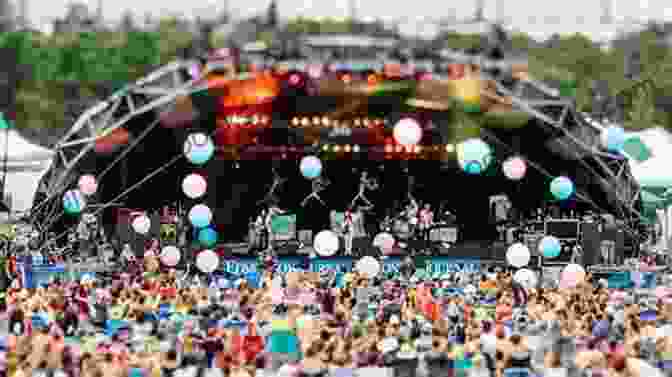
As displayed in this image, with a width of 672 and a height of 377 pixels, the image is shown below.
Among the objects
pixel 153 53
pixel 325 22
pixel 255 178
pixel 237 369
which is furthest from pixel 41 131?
pixel 237 369

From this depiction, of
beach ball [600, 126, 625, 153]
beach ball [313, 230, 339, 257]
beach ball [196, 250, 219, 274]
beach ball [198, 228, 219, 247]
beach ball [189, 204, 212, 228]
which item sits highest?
beach ball [600, 126, 625, 153]

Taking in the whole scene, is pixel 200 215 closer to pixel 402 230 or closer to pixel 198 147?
pixel 198 147

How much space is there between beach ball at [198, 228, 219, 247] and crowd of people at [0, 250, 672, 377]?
1501mm

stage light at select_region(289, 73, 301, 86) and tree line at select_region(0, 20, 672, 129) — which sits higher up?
tree line at select_region(0, 20, 672, 129)

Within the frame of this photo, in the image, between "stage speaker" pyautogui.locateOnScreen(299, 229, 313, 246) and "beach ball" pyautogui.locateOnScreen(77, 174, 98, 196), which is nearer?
"beach ball" pyautogui.locateOnScreen(77, 174, 98, 196)

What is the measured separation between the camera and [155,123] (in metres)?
18.5

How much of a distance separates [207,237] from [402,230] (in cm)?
320

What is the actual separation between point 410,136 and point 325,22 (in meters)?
36.6

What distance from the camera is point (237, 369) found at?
439 inches

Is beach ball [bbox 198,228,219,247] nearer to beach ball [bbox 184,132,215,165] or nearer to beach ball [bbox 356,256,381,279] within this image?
beach ball [bbox 184,132,215,165]

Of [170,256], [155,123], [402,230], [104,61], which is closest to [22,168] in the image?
[155,123]

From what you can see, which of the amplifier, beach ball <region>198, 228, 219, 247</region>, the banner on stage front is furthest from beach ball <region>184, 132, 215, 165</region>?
the amplifier

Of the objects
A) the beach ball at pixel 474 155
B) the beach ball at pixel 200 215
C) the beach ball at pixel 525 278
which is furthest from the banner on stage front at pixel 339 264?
the beach ball at pixel 474 155

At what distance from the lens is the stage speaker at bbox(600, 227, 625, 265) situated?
17.9 m
